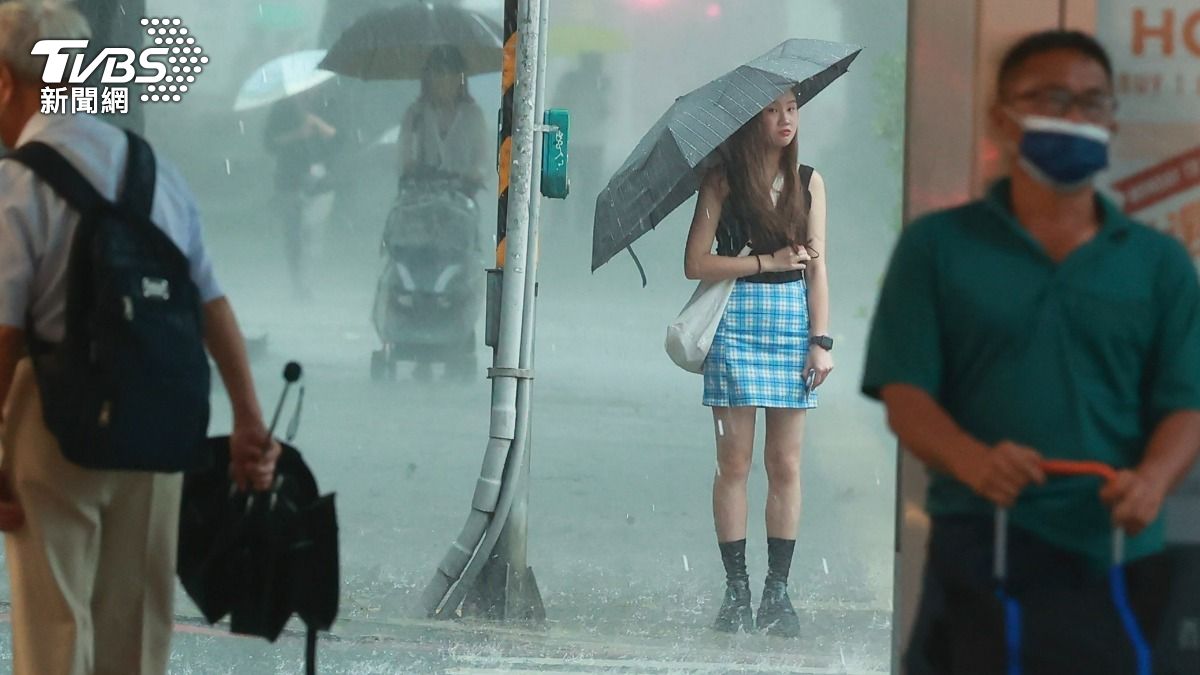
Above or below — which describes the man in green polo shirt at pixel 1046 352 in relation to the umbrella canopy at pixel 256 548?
above

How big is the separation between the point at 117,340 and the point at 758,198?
10.1 ft

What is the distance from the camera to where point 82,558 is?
3996mm

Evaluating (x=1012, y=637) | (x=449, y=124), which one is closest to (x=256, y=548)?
(x=1012, y=637)

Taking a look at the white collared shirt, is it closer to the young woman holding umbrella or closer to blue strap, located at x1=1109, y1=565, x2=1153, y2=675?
blue strap, located at x1=1109, y1=565, x2=1153, y2=675

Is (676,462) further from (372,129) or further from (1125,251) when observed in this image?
(1125,251)

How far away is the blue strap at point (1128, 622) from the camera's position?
2.92 metres

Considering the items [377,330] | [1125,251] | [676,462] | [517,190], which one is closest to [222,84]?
[377,330]

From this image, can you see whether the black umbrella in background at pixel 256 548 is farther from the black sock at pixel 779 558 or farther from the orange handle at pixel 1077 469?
the black sock at pixel 779 558

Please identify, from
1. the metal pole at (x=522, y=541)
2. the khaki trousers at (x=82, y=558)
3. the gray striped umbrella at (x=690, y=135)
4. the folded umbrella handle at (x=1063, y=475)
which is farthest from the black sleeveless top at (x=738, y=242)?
the folded umbrella handle at (x=1063, y=475)

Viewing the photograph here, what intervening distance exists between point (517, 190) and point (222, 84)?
6.36 feet

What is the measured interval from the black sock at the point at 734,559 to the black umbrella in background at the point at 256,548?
257cm

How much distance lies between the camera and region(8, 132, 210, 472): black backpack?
376cm

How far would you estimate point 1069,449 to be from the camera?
2939 mm

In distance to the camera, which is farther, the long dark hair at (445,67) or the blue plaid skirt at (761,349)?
the long dark hair at (445,67)
